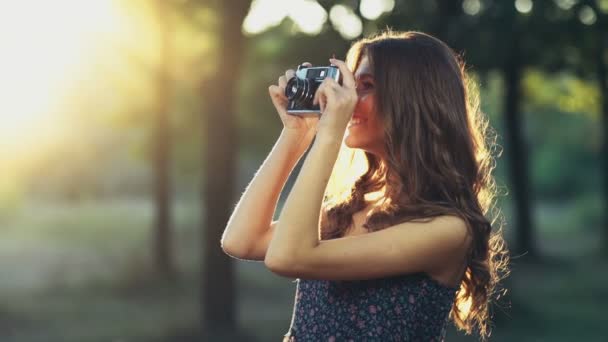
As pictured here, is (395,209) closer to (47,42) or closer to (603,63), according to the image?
(47,42)

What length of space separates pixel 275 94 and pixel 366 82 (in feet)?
1.28

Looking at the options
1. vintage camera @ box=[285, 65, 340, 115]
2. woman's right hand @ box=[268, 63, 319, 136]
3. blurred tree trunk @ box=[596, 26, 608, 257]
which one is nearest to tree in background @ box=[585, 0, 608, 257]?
blurred tree trunk @ box=[596, 26, 608, 257]

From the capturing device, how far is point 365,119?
275 centimetres

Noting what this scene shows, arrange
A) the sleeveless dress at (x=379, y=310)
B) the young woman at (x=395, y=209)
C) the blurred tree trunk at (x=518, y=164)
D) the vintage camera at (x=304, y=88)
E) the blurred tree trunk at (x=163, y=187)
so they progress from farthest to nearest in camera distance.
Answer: the blurred tree trunk at (x=518, y=164) < the blurred tree trunk at (x=163, y=187) < the vintage camera at (x=304, y=88) < the sleeveless dress at (x=379, y=310) < the young woman at (x=395, y=209)

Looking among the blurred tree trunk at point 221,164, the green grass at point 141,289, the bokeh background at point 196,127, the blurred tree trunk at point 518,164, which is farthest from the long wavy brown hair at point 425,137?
the blurred tree trunk at point 518,164

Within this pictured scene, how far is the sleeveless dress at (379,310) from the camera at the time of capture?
2.69 m

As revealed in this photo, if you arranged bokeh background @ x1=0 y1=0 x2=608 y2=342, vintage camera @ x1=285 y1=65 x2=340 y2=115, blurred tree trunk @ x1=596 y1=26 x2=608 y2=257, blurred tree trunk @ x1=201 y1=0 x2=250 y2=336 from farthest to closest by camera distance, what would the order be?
blurred tree trunk @ x1=596 y1=26 x2=608 y2=257 < bokeh background @ x1=0 y1=0 x2=608 y2=342 < blurred tree trunk @ x1=201 y1=0 x2=250 y2=336 < vintage camera @ x1=285 y1=65 x2=340 y2=115

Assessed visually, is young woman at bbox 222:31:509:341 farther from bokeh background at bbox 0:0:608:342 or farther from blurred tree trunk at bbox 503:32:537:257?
blurred tree trunk at bbox 503:32:537:257

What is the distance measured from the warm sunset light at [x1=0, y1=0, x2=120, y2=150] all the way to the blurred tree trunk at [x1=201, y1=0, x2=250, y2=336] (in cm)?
388

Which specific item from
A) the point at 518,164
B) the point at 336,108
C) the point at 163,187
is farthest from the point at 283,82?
the point at 518,164

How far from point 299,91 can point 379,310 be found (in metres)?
0.63

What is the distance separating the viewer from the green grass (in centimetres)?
1320

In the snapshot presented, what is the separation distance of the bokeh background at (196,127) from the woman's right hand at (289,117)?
20.0ft

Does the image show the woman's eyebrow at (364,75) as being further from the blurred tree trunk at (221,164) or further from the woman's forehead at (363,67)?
the blurred tree trunk at (221,164)
